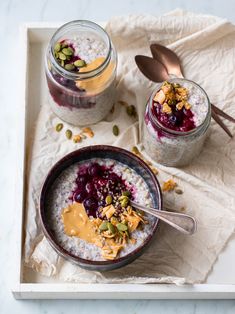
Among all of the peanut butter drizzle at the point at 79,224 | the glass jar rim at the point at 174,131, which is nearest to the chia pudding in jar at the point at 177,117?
the glass jar rim at the point at 174,131

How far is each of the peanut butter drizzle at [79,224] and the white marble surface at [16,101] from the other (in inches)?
6.3

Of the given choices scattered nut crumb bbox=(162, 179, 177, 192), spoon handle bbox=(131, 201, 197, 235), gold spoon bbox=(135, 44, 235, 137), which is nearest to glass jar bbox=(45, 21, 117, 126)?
gold spoon bbox=(135, 44, 235, 137)

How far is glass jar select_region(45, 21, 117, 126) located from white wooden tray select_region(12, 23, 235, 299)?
0.29ft

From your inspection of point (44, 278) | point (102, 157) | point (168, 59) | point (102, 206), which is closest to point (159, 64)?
point (168, 59)

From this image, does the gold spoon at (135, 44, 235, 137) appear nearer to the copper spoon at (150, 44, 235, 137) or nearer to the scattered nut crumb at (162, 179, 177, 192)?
the copper spoon at (150, 44, 235, 137)

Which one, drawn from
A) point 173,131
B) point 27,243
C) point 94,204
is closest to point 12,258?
point 27,243

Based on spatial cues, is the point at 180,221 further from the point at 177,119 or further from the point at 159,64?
the point at 159,64

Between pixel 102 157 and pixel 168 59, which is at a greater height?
pixel 168 59

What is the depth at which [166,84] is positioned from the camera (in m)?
2.02

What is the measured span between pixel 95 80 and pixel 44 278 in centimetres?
51

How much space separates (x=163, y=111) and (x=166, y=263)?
38 cm

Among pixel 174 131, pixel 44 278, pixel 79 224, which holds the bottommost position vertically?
pixel 44 278

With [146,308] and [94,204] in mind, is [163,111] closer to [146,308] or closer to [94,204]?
[94,204]

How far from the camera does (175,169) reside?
211 cm
